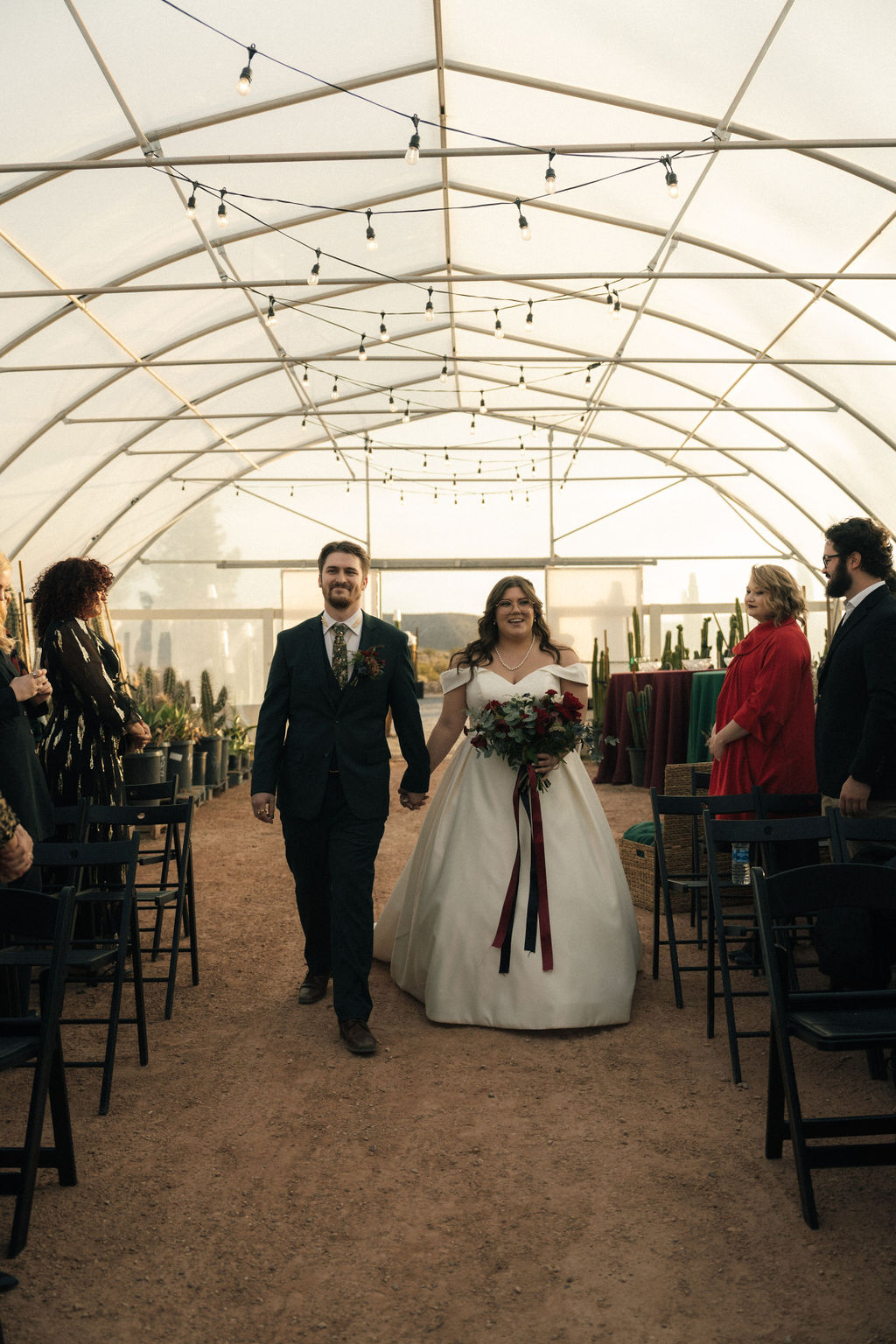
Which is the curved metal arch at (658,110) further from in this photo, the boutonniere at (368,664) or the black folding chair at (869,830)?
the black folding chair at (869,830)

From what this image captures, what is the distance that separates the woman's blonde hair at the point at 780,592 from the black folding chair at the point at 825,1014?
2.17 m

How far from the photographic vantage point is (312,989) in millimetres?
4184

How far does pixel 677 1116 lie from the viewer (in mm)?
3021

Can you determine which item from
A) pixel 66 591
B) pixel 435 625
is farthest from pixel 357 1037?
pixel 435 625

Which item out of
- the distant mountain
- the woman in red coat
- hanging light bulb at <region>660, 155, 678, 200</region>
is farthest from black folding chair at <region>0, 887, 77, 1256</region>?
the distant mountain

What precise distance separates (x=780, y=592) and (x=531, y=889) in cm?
167

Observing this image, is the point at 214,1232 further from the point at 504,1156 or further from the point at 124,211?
the point at 124,211

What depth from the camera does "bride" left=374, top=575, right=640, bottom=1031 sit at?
378 centimetres

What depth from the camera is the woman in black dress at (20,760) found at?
349 centimetres

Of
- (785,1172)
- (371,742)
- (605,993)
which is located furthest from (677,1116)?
(371,742)

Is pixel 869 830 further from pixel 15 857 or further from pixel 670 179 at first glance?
pixel 670 179

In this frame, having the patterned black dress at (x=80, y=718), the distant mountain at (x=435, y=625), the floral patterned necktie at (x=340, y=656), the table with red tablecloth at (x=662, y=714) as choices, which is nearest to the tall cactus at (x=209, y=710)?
the table with red tablecloth at (x=662, y=714)

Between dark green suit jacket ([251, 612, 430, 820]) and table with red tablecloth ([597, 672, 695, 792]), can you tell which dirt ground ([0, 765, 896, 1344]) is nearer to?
dark green suit jacket ([251, 612, 430, 820])

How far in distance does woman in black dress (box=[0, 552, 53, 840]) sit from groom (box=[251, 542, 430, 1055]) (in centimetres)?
72
